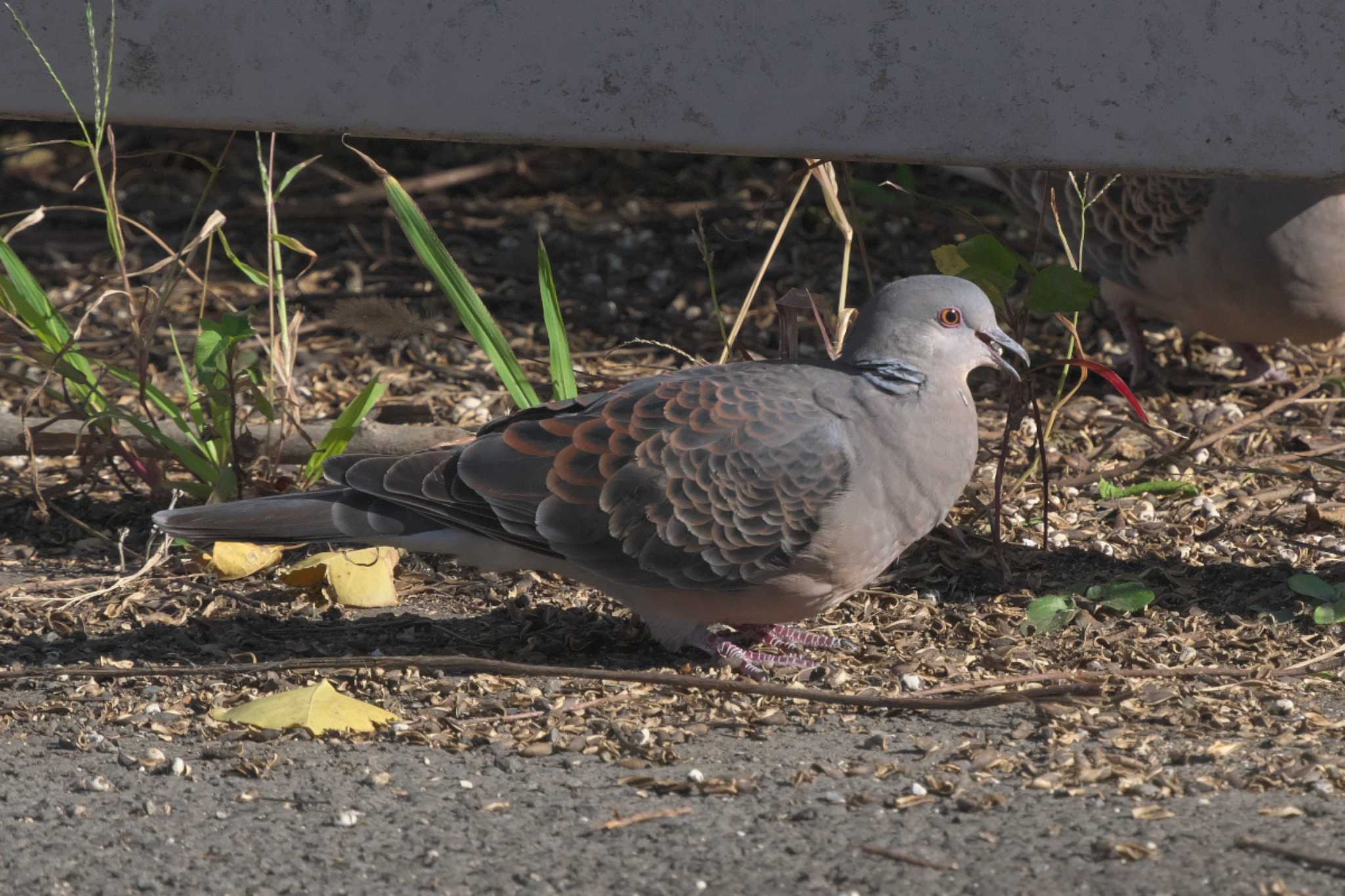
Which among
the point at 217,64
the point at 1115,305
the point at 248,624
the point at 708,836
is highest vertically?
the point at 217,64

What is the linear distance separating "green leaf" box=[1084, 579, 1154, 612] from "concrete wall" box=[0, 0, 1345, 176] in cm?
88

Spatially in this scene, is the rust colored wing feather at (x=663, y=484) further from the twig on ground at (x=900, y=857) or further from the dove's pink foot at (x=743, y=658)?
the twig on ground at (x=900, y=857)

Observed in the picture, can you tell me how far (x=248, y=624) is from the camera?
342 cm

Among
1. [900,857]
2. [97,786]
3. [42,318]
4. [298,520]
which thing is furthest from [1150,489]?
[42,318]

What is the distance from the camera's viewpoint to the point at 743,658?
3.16 meters

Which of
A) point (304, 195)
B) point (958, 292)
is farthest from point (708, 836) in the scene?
point (304, 195)

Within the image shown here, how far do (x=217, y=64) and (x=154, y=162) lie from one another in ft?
13.0

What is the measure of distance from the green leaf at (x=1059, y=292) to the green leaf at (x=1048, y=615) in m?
0.62

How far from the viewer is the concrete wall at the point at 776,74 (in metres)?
2.93

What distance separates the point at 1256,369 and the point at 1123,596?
6.13ft

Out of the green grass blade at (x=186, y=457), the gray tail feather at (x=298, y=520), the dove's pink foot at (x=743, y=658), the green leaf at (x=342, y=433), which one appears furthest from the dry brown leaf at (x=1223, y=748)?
the green grass blade at (x=186, y=457)

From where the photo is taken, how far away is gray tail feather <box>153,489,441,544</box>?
2.97m

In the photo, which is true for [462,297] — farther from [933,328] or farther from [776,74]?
[933,328]

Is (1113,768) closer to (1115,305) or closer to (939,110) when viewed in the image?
(939,110)
